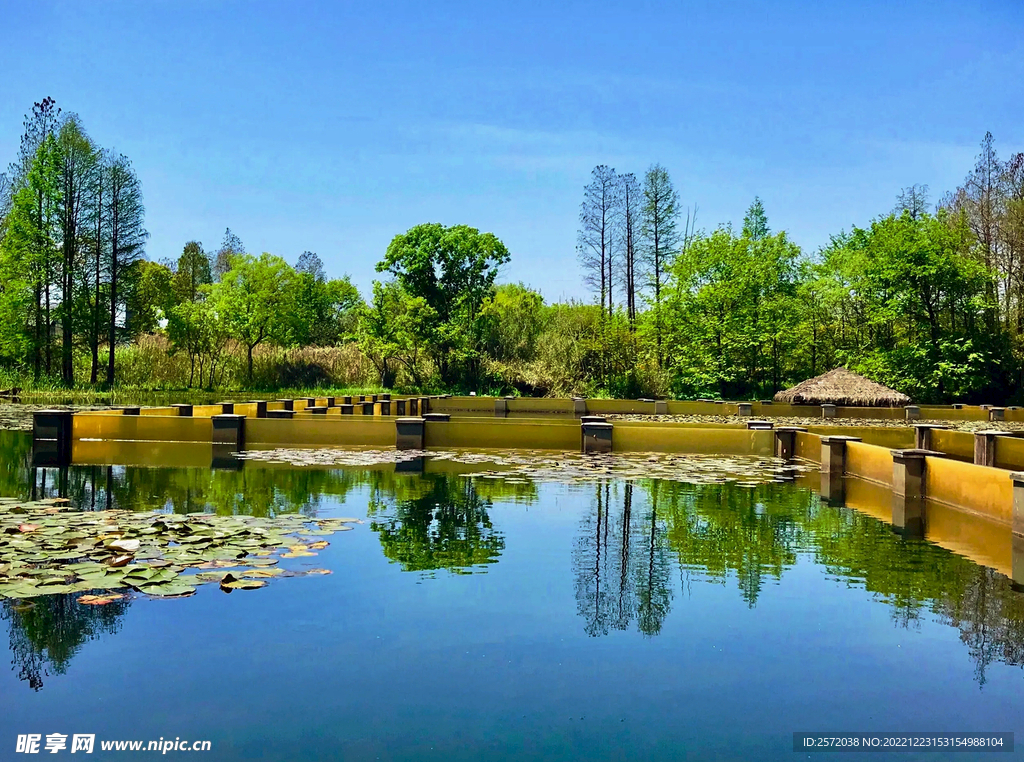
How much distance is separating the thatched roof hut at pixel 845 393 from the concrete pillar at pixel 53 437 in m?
21.4

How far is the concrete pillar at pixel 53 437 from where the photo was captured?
43.7 ft

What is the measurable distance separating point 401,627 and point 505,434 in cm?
1063

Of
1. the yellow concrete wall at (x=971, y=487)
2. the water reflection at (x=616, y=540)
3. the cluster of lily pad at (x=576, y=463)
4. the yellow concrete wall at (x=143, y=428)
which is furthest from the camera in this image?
the yellow concrete wall at (x=143, y=428)

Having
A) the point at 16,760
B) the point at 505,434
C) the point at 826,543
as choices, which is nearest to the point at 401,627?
the point at 16,760

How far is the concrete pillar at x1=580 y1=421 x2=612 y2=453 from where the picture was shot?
15.2m

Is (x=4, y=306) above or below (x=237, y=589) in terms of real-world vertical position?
above

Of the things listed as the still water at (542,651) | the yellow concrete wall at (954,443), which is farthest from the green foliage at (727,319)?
the still water at (542,651)

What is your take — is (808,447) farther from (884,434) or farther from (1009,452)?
(884,434)

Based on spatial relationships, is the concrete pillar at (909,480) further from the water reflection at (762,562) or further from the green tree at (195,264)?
the green tree at (195,264)

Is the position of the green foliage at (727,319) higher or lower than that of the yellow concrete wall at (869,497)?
higher

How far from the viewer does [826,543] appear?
25.9 feet

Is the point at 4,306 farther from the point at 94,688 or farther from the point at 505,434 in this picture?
the point at 94,688

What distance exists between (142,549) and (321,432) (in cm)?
914

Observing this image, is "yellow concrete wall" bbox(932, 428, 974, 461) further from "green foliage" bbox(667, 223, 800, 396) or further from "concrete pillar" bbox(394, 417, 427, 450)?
"green foliage" bbox(667, 223, 800, 396)
